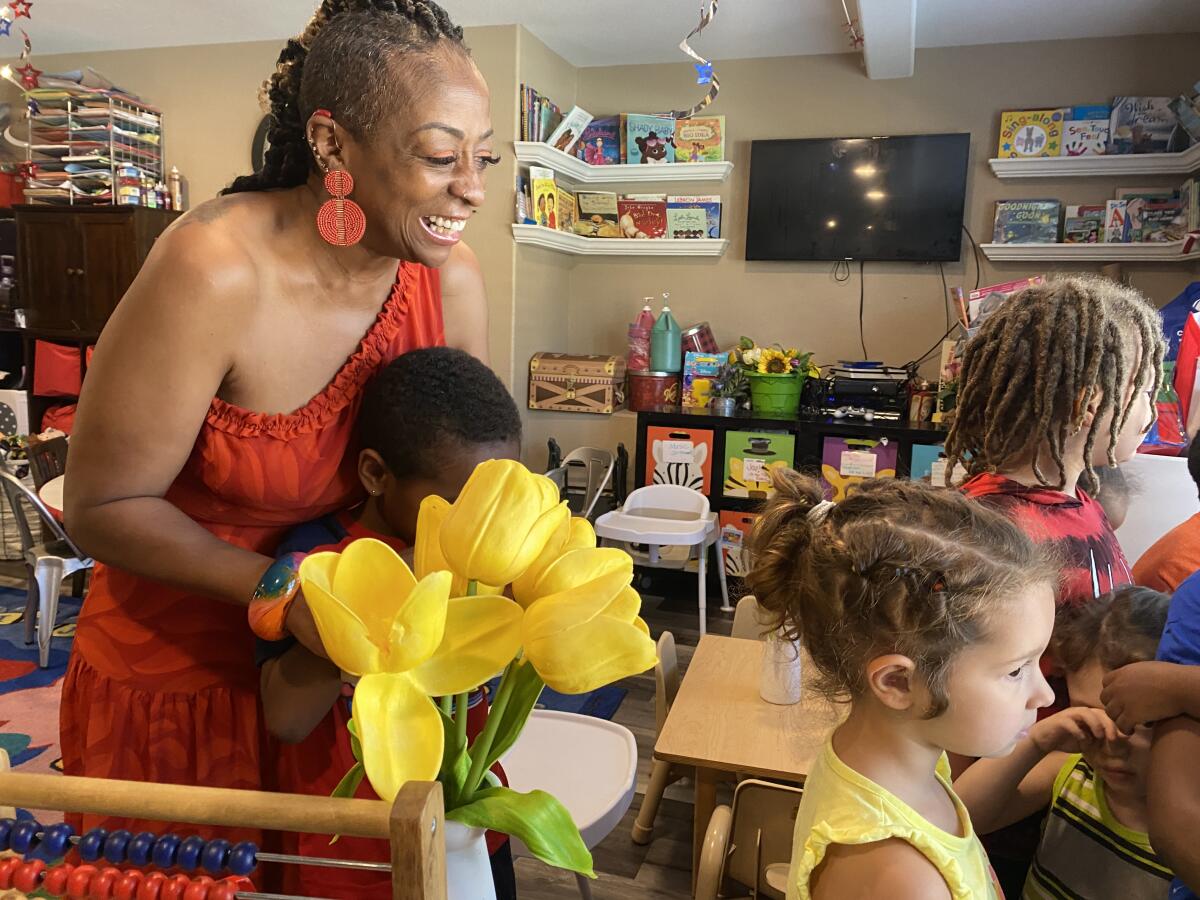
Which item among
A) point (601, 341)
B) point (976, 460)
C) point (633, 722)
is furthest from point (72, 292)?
point (976, 460)

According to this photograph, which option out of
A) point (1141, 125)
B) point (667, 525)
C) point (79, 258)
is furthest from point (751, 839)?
point (79, 258)

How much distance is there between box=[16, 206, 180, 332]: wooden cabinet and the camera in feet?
14.1

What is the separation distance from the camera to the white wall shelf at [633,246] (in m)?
4.22

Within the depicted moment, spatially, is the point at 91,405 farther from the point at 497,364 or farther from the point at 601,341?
the point at 601,341

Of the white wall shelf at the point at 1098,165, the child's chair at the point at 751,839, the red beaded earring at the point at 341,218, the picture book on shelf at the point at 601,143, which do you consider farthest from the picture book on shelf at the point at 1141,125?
the red beaded earring at the point at 341,218

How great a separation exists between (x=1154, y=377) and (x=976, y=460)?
0.30 metres

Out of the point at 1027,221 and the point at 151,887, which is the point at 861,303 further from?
the point at 151,887

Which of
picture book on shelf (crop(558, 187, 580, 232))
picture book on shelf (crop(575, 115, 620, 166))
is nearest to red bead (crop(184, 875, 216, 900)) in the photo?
picture book on shelf (crop(558, 187, 580, 232))

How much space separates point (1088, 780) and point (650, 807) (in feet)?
4.62

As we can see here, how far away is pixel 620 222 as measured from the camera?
4441 millimetres

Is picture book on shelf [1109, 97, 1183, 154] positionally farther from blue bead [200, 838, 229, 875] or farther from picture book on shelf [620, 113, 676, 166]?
blue bead [200, 838, 229, 875]

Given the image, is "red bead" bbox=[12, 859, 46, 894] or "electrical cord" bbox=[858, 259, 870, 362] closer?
"red bead" bbox=[12, 859, 46, 894]

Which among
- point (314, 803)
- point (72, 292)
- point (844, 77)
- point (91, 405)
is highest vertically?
point (844, 77)

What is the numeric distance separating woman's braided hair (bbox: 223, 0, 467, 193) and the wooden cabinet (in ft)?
13.4
